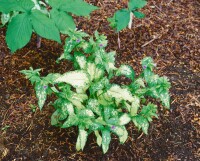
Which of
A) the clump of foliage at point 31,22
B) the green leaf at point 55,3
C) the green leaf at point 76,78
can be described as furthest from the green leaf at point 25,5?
the green leaf at point 76,78

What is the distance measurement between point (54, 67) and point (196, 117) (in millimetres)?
1368

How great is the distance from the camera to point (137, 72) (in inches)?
118

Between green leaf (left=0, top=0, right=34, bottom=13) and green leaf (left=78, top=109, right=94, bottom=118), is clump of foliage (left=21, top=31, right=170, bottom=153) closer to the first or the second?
green leaf (left=78, top=109, right=94, bottom=118)

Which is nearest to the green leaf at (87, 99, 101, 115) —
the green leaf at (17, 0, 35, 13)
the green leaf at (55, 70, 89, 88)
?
the green leaf at (55, 70, 89, 88)

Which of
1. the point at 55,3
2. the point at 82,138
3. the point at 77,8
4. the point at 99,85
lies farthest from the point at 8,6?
the point at 82,138

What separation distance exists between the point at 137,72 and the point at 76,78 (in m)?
0.89

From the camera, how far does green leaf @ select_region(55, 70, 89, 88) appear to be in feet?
7.31

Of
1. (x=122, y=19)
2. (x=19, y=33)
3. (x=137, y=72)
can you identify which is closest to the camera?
(x=19, y=33)

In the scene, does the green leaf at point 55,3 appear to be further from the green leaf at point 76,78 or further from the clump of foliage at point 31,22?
the green leaf at point 76,78

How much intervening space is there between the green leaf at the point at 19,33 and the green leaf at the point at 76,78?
36cm

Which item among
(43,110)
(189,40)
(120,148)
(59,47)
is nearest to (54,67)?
(59,47)

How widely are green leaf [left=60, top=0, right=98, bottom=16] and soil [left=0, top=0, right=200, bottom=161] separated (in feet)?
2.57

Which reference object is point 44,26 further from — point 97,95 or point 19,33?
point 97,95

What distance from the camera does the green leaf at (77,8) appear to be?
2.26 metres
